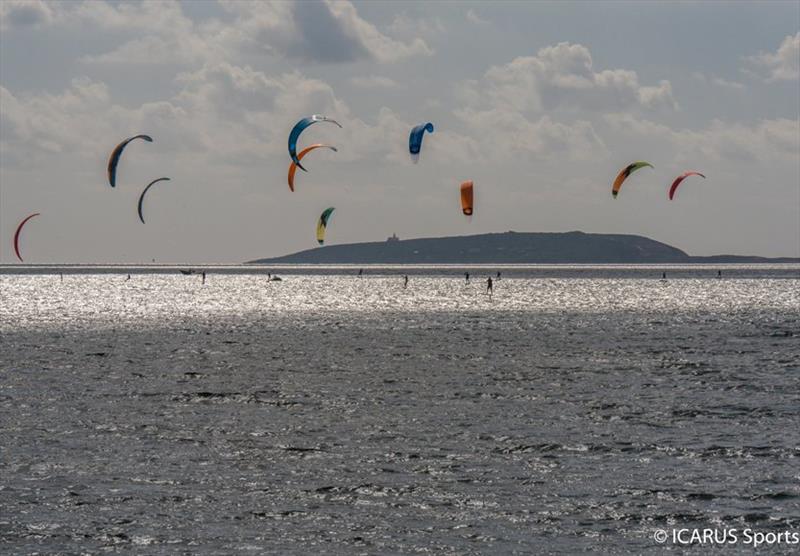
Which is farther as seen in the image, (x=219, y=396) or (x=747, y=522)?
(x=219, y=396)

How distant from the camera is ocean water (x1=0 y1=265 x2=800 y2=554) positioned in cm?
1530

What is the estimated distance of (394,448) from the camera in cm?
2120

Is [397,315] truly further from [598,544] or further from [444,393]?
[598,544]

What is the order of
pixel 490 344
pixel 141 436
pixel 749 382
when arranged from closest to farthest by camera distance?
1. pixel 141 436
2. pixel 749 382
3. pixel 490 344

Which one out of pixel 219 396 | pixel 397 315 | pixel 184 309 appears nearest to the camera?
pixel 219 396

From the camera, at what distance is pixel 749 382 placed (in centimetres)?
3241

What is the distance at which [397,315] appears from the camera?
3036 inches

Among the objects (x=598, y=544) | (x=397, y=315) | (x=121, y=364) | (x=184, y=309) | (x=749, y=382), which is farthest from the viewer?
(x=184, y=309)

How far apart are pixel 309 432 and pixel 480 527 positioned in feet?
27.6

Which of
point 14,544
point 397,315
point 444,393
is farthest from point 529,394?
point 397,315

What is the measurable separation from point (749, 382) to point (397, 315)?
45.9 m

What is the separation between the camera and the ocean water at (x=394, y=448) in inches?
603

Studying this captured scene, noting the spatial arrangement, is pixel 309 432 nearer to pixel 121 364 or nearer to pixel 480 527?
pixel 480 527

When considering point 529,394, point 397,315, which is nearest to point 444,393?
point 529,394
